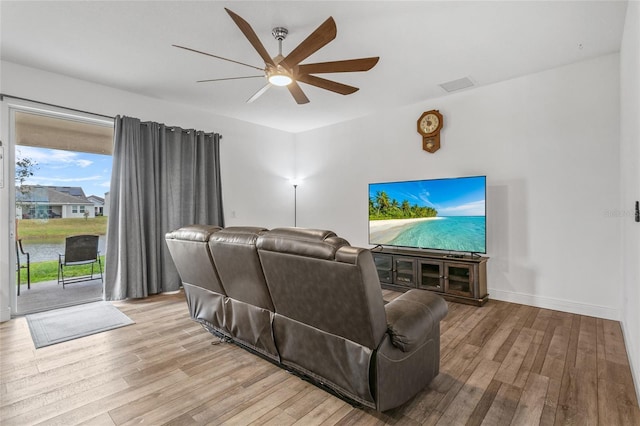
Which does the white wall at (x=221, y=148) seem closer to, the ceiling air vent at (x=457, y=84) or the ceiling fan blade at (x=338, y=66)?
the ceiling fan blade at (x=338, y=66)

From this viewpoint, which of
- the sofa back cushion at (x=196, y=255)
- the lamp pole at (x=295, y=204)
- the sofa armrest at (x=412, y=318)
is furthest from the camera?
the lamp pole at (x=295, y=204)

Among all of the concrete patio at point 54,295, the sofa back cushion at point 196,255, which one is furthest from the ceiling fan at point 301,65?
the concrete patio at point 54,295

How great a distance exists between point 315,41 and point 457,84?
2473 mm

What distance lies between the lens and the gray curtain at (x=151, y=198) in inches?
158

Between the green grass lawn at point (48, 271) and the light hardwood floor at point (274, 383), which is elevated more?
the green grass lawn at point (48, 271)

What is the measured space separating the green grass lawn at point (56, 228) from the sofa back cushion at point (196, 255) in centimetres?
191

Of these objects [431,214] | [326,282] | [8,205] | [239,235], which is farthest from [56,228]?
[431,214]

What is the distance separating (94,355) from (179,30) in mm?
2827

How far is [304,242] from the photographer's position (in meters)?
1.78

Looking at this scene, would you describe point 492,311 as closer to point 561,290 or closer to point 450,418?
point 561,290

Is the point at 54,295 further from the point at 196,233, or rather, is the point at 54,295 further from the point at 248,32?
the point at 248,32

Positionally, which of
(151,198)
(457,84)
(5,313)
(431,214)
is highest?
(457,84)

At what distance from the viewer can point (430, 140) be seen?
452 cm

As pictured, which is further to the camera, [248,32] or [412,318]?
[248,32]
